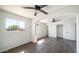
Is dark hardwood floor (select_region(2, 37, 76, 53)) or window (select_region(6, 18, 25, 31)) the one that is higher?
window (select_region(6, 18, 25, 31))

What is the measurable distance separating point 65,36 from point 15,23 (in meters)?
6.78

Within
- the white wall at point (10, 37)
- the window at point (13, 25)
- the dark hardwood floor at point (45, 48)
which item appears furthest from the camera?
the window at point (13, 25)

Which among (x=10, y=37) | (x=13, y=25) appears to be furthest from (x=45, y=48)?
(x=13, y=25)

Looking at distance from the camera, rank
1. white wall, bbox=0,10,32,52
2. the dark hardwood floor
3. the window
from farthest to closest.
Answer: the window, the dark hardwood floor, white wall, bbox=0,10,32,52

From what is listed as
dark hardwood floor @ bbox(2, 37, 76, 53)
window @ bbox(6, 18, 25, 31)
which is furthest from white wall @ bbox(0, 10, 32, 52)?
dark hardwood floor @ bbox(2, 37, 76, 53)

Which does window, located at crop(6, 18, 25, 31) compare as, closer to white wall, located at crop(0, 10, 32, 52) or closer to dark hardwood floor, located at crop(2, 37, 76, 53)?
white wall, located at crop(0, 10, 32, 52)

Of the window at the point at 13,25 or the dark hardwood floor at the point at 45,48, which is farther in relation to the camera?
the window at the point at 13,25

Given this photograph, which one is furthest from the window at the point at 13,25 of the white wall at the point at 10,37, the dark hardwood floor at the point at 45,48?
the dark hardwood floor at the point at 45,48

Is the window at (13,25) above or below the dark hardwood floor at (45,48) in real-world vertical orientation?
above

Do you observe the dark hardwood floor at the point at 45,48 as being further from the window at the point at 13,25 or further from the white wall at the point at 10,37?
the window at the point at 13,25

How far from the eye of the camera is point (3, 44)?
4.14 meters
